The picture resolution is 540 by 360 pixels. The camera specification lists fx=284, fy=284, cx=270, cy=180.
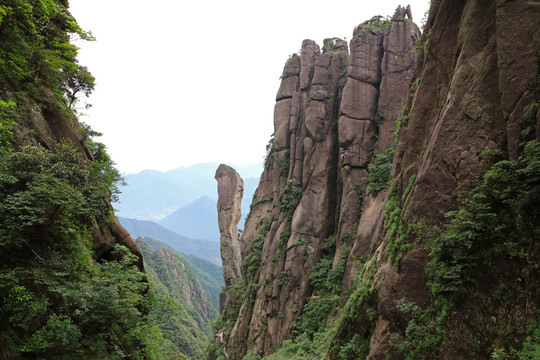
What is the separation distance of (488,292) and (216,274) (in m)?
179

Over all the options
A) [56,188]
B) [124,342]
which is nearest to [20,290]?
[56,188]

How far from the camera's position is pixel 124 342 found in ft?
33.2

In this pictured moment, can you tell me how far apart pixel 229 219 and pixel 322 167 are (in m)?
27.3

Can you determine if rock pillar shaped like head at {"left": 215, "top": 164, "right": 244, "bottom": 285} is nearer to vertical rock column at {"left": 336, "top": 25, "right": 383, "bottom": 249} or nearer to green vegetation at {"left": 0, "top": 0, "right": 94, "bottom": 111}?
vertical rock column at {"left": 336, "top": 25, "right": 383, "bottom": 249}

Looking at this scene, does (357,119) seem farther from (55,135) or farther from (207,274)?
(207,274)

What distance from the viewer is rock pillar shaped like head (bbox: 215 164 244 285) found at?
48006mm

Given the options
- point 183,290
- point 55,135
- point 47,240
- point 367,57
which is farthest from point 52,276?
point 183,290

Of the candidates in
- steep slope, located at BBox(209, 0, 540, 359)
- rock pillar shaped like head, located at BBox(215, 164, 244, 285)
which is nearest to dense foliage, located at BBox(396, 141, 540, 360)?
steep slope, located at BBox(209, 0, 540, 359)

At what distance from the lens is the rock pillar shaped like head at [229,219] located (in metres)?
48.0

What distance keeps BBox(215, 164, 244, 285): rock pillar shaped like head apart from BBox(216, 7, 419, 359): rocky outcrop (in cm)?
1596

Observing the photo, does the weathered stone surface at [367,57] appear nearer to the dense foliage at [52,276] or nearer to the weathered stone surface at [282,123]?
the weathered stone surface at [282,123]

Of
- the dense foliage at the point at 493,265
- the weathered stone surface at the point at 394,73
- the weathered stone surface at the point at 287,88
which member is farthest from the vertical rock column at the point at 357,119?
the dense foliage at the point at 493,265

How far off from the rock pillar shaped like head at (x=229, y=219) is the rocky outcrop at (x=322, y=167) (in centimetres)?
1596

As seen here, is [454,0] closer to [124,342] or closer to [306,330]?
[124,342]
